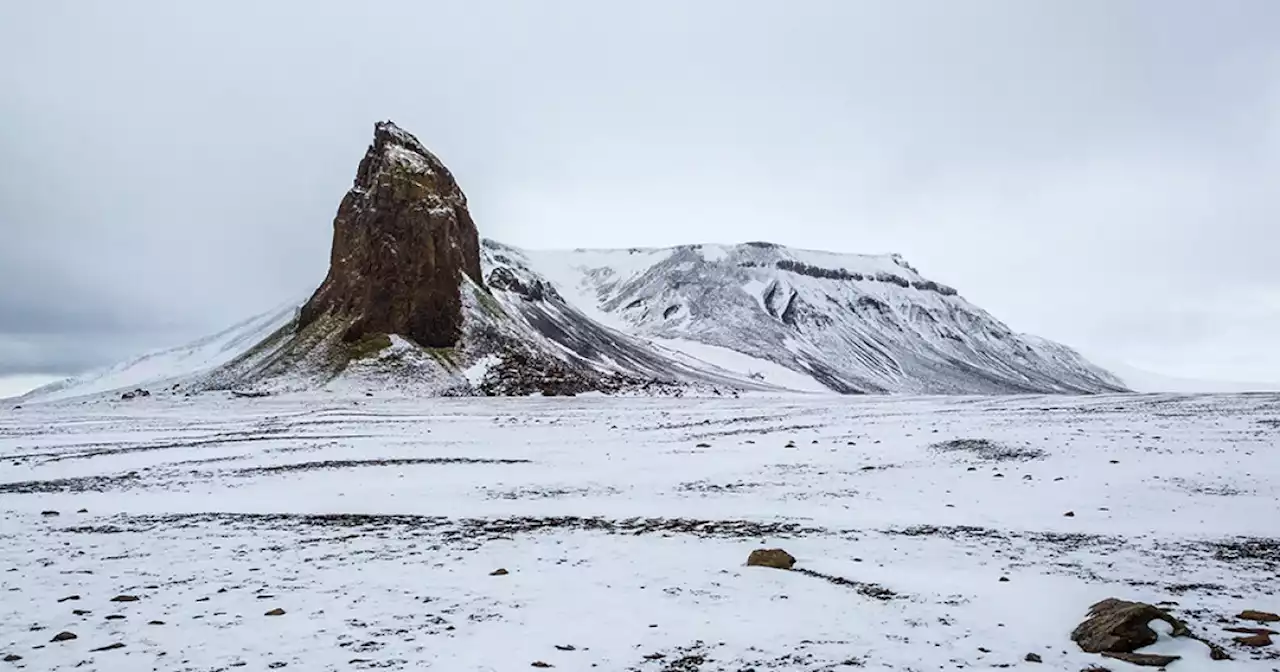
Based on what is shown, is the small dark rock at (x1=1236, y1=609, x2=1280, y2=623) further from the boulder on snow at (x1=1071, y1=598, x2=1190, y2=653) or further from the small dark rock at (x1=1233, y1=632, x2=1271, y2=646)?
the boulder on snow at (x1=1071, y1=598, x2=1190, y2=653)

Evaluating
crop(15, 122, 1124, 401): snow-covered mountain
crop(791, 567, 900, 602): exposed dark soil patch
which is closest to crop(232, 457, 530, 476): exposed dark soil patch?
crop(791, 567, 900, 602): exposed dark soil patch

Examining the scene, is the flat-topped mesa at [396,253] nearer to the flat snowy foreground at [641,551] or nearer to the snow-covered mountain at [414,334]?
the snow-covered mountain at [414,334]

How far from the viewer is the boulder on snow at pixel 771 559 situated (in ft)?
37.0

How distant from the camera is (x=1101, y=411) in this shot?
35.9m

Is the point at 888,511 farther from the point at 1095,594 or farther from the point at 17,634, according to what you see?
the point at 17,634

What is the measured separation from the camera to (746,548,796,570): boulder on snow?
37.0 ft

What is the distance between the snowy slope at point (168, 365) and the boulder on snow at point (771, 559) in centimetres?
10088

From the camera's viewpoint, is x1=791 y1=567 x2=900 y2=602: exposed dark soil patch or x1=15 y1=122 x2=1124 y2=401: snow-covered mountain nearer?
x1=791 y1=567 x2=900 y2=602: exposed dark soil patch

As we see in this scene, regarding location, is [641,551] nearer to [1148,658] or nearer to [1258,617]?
[1148,658]

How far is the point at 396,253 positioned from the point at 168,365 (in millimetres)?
46352

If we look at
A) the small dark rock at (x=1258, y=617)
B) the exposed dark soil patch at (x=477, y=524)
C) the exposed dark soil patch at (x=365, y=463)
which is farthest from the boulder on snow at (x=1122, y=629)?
the exposed dark soil patch at (x=365, y=463)

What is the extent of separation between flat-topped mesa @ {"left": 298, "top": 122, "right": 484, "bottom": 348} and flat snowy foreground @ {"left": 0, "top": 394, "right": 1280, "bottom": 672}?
6729 cm

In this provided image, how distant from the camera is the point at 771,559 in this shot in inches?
447

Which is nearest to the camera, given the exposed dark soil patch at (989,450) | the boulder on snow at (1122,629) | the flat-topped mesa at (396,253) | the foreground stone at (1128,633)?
the foreground stone at (1128,633)
